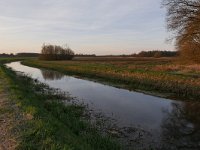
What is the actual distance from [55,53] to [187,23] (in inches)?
3176

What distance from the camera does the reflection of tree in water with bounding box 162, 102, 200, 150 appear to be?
8.70 m

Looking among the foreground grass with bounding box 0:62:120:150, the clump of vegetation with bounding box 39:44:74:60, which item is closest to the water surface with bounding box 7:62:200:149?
the foreground grass with bounding box 0:62:120:150

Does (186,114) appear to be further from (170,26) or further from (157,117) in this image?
(170,26)

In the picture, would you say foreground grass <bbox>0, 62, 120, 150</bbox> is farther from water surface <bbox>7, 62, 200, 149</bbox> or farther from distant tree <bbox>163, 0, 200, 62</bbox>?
distant tree <bbox>163, 0, 200, 62</bbox>

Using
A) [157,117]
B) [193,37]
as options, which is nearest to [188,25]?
[193,37]

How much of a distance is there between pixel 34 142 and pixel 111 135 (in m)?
3.08

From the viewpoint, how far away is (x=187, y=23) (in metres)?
25.0

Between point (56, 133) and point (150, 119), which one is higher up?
point (56, 133)

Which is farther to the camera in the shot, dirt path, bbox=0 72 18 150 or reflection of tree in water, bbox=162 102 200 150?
reflection of tree in water, bbox=162 102 200 150

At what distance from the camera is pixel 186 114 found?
42.2 ft

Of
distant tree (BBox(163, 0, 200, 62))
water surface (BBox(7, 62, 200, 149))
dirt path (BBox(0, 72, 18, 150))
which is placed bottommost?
water surface (BBox(7, 62, 200, 149))

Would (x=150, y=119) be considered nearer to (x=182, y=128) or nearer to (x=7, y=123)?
(x=182, y=128)

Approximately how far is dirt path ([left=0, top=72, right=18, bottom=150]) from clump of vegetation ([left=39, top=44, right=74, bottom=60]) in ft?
278

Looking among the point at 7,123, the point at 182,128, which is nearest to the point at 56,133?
the point at 7,123
